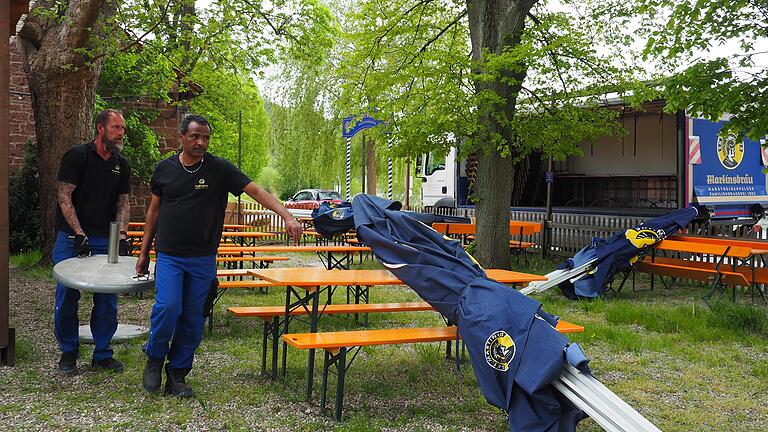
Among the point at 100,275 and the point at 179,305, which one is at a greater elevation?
the point at 100,275

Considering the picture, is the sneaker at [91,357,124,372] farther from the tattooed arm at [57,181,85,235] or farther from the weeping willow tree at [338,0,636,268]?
the weeping willow tree at [338,0,636,268]

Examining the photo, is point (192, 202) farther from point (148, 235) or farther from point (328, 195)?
point (328, 195)

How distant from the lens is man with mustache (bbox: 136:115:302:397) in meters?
4.58

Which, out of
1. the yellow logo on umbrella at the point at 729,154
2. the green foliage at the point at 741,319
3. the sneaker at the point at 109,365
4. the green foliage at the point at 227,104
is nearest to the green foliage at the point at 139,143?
the green foliage at the point at 227,104

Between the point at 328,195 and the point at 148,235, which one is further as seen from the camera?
the point at 328,195

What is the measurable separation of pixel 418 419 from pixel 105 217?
9.16 feet

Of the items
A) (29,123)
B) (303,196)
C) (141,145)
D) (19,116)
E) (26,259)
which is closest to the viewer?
(26,259)

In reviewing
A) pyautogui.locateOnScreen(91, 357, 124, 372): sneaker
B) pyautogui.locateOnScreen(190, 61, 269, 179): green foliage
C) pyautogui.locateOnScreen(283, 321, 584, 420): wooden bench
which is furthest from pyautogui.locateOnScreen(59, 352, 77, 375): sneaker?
pyautogui.locateOnScreen(190, 61, 269, 179): green foliage

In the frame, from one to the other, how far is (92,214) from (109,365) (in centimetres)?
116

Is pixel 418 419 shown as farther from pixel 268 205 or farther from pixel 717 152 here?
pixel 717 152

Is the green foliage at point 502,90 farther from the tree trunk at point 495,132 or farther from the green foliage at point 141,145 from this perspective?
the green foliage at point 141,145

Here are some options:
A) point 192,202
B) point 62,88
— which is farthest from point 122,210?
point 62,88

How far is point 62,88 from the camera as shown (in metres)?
10.5

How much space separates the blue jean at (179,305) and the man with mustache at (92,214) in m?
0.91
